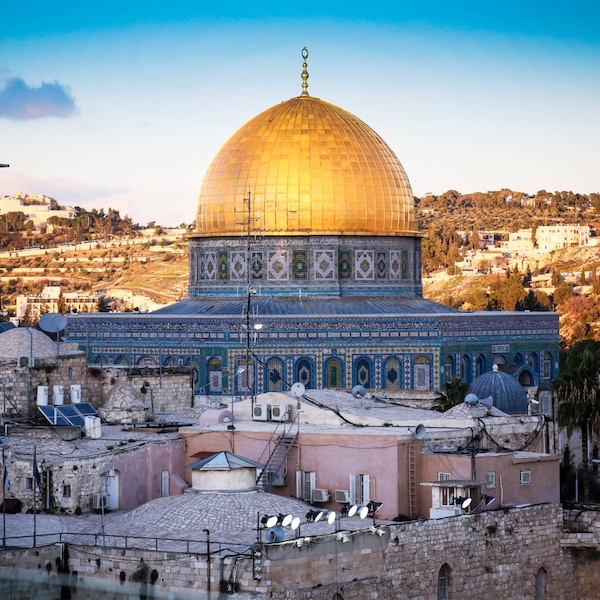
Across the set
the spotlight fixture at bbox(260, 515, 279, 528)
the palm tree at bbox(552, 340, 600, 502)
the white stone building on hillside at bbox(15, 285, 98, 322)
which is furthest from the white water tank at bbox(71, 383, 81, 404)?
the white stone building on hillside at bbox(15, 285, 98, 322)

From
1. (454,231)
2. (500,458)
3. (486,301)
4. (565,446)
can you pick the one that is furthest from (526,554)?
(454,231)

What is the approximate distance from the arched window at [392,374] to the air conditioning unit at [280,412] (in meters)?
10.9

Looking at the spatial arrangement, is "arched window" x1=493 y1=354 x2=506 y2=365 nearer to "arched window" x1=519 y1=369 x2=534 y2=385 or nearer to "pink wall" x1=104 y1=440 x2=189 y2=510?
"arched window" x1=519 y1=369 x2=534 y2=385

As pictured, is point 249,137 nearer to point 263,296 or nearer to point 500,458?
point 263,296

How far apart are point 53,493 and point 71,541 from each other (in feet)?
8.77

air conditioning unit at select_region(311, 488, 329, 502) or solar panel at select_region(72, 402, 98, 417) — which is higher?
solar panel at select_region(72, 402, 98, 417)

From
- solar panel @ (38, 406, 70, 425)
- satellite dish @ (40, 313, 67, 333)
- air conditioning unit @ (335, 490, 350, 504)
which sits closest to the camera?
air conditioning unit @ (335, 490, 350, 504)

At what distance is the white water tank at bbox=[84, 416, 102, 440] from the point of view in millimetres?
28031

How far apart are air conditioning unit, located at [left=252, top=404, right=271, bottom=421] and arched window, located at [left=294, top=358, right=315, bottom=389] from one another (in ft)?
33.0

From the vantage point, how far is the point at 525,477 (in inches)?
1062

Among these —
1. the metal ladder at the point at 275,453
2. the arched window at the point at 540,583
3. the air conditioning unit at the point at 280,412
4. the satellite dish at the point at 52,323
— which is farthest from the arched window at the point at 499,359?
the arched window at the point at 540,583

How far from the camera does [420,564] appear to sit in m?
23.5

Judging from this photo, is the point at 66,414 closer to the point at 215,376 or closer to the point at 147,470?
the point at 147,470

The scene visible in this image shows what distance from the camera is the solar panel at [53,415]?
2875 cm
